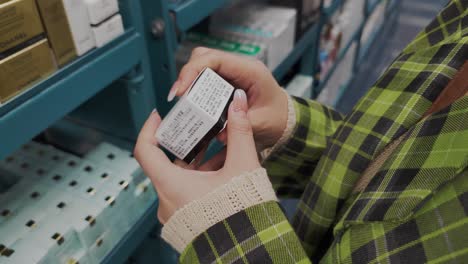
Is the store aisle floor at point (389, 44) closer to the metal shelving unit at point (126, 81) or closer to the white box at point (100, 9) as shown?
the metal shelving unit at point (126, 81)

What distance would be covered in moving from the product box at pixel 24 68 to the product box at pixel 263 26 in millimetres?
697

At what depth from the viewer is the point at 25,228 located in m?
0.65

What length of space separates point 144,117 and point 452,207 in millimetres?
593

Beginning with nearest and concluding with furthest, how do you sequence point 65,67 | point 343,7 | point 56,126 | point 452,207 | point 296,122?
point 452,207 → point 65,67 → point 296,122 → point 56,126 → point 343,7

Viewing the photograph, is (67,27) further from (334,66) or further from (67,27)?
(334,66)

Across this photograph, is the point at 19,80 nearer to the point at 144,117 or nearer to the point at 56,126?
the point at 144,117

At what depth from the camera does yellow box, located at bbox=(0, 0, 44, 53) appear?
0.48m

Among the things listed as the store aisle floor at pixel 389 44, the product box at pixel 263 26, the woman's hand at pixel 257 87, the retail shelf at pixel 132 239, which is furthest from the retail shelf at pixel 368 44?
the retail shelf at pixel 132 239

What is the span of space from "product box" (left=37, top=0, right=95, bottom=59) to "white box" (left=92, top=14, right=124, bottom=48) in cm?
1

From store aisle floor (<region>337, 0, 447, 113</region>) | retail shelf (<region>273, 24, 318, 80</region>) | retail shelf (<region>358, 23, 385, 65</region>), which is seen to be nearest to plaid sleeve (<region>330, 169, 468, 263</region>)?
retail shelf (<region>273, 24, 318, 80</region>)

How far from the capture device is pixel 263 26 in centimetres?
119

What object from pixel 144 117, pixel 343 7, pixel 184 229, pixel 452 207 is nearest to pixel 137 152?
pixel 184 229

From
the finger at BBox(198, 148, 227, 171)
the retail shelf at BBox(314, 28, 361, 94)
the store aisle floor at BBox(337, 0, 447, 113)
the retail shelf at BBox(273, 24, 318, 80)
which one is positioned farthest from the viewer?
the store aisle floor at BBox(337, 0, 447, 113)

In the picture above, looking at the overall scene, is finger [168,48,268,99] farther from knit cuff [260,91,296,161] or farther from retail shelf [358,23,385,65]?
retail shelf [358,23,385,65]
